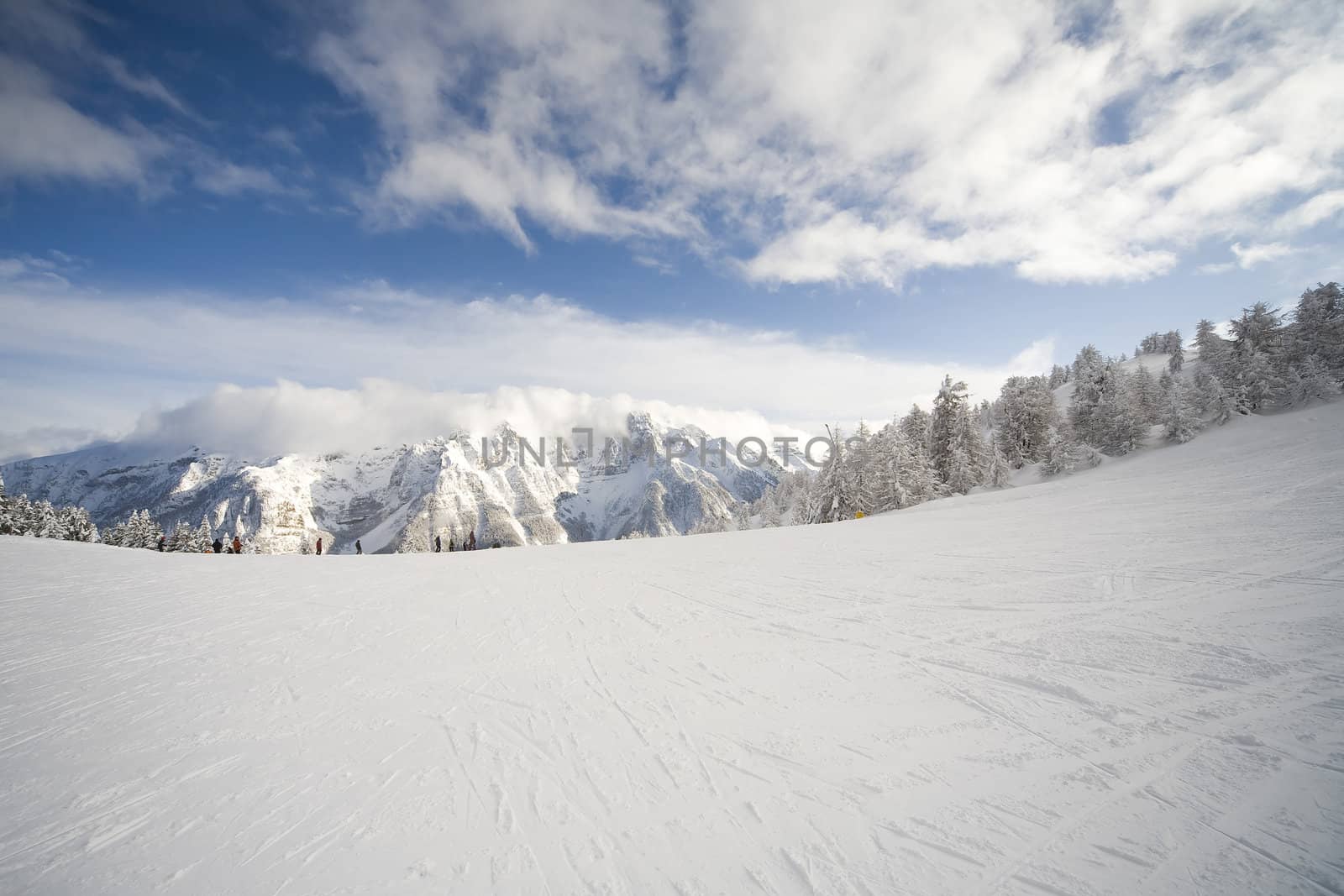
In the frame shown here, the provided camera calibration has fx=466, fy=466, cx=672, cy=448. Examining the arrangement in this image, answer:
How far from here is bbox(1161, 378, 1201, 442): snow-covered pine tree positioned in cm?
3434

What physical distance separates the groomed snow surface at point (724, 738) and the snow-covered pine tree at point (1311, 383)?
38.2 m

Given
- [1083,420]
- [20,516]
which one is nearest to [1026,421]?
[1083,420]

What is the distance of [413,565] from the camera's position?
18.2m

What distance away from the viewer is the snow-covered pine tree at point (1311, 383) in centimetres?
3259

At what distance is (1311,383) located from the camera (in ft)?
108

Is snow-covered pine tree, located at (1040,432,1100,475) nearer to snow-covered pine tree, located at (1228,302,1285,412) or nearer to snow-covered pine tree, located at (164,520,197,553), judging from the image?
snow-covered pine tree, located at (1228,302,1285,412)

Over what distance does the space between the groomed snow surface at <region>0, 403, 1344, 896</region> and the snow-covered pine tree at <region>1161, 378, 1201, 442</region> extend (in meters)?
33.1

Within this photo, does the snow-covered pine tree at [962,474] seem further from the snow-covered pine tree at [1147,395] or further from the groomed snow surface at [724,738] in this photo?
the groomed snow surface at [724,738]

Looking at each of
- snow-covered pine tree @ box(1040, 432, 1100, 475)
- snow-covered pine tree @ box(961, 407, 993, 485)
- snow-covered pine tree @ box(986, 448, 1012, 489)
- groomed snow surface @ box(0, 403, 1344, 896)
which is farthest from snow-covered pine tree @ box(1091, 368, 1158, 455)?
groomed snow surface @ box(0, 403, 1344, 896)

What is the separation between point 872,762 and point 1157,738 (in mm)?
2500

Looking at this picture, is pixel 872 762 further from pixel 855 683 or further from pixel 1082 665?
pixel 1082 665

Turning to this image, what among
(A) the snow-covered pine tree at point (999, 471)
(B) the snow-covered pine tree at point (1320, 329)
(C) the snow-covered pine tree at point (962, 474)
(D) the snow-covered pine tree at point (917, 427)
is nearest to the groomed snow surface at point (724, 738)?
(A) the snow-covered pine tree at point (999, 471)

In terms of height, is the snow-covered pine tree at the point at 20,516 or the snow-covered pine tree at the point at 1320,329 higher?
the snow-covered pine tree at the point at 1320,329

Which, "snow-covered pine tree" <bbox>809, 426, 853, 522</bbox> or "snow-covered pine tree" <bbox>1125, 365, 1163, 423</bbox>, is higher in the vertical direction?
"snow-covered pine tree" <bbox>1125, 365, 1163, 423</bbox>
